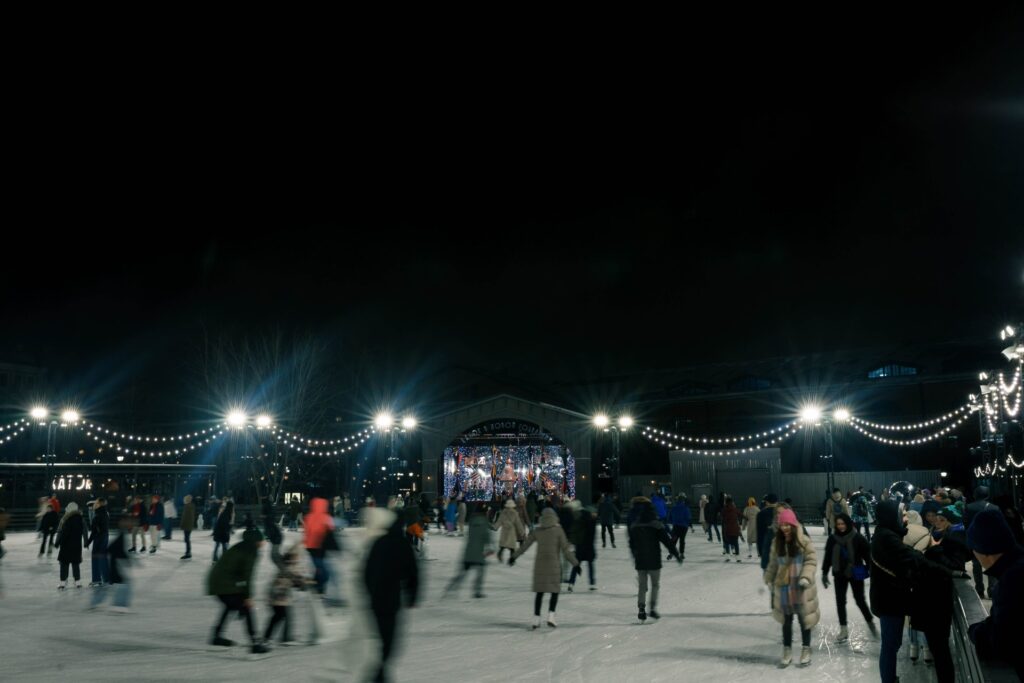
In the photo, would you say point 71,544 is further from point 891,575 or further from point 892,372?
point 892,372

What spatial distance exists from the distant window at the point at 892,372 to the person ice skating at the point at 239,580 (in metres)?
41.7

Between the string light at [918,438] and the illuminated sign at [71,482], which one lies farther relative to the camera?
the illuminated sign at [71,482]

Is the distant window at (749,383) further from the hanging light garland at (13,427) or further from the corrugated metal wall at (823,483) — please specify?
the hanging light garland at (13,427)

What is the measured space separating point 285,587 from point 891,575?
6.11m

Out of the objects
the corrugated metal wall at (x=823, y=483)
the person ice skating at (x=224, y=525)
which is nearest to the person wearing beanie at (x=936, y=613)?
the person ice skating at (x=224, y=525)

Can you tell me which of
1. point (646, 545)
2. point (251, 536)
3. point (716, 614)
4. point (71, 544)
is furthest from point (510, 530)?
point (251, 536)

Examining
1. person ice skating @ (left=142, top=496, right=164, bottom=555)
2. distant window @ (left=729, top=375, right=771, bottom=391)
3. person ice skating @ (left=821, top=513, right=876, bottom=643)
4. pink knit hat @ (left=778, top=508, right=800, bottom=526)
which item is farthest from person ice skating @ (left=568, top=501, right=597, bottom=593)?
distant window @ (left=729, top=375, right=771, bottom=391)

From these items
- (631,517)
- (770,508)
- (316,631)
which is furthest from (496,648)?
(770,508)

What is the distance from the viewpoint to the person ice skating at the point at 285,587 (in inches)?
350

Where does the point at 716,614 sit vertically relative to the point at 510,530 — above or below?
below

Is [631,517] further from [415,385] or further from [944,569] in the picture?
[415,385]

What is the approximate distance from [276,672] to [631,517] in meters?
5.39

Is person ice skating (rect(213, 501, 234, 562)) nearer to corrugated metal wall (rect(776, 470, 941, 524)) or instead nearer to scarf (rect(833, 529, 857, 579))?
scarf (rect(833, 529, 857, 579))

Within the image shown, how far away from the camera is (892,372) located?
43719mm
